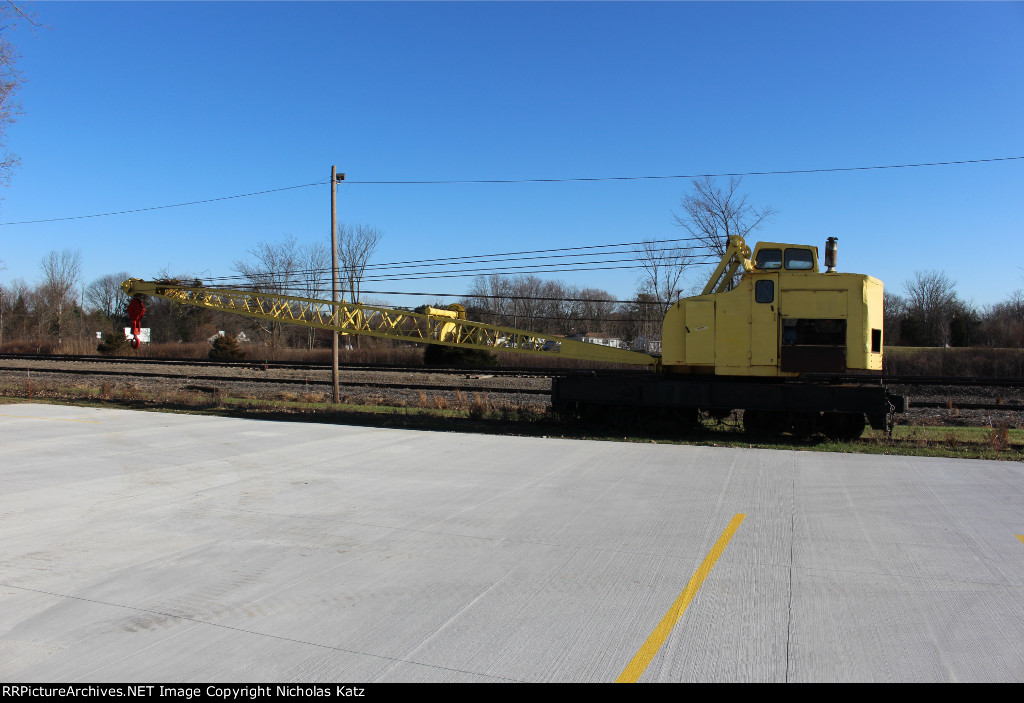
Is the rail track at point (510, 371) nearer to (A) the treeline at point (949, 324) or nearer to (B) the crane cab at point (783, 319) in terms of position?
(B) the crane cab at point (783, 319)

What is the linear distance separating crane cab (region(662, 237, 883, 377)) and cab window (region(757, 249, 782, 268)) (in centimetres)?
2

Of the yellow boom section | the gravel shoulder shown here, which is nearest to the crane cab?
the yellow boom section

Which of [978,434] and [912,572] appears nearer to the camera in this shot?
[912,572]

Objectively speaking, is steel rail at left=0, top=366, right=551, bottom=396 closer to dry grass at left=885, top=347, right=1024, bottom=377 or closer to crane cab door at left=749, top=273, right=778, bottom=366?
crane cab door at left=749, top=273, right=778, bottom=366

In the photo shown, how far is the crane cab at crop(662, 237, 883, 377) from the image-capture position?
1303cm

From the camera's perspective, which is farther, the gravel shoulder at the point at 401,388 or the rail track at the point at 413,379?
the rail track at the point at 413,379

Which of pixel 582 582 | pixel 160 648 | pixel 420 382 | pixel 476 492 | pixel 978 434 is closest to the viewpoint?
pixel 160 648

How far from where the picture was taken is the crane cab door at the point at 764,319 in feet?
44.0

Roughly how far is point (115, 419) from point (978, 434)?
19065 mm

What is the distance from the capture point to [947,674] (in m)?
3.75

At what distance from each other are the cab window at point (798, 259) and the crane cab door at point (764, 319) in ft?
1.39

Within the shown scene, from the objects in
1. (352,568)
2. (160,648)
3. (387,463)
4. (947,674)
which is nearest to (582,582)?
(352,568)

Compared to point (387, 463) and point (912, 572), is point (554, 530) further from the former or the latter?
point (387, 463)

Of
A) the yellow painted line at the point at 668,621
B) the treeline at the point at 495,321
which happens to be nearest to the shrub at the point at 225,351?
the treeline at the point at 495,321
